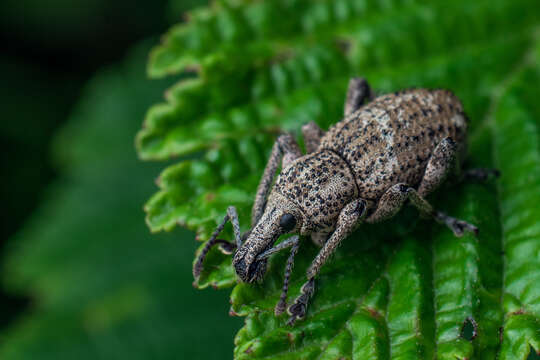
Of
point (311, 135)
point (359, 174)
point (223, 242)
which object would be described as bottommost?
point (223, 242)

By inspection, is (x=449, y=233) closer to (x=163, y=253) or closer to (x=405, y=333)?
(x=405, y=333)

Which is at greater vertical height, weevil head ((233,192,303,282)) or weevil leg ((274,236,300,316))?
weevil head ((233,192,303,282))

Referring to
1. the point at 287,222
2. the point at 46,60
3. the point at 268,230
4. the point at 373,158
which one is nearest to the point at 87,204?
the point at 46,60

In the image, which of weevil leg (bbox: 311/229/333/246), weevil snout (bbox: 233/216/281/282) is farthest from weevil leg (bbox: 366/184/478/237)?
weevil snout (bbox: 233/216/281/282)

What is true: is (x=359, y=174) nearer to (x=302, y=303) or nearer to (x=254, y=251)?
(x=254, y=251)

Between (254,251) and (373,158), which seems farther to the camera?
(373,158)

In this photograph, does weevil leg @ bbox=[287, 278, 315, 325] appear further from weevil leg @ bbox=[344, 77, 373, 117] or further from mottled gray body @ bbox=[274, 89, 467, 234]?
weevil leg @ bbox=[344, 77, 373, 117]

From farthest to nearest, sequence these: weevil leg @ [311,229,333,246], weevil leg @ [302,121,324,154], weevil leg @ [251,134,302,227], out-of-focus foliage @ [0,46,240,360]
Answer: out-of-focus foliage @ [0,46,240,360] < weevil leg @ [302,121,324,154] < weevil leg @ [251,134,302,227] < weevil leg @ [311,229,333,246]
